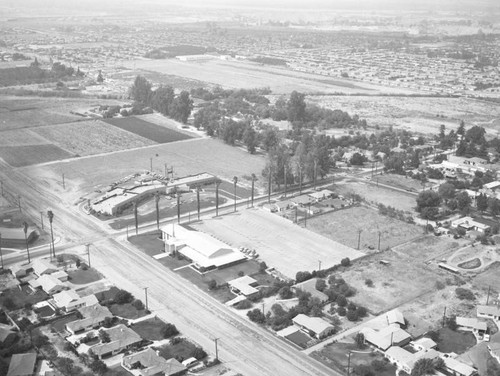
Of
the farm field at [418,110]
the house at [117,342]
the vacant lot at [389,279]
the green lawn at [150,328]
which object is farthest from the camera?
the farm field at [418,110]

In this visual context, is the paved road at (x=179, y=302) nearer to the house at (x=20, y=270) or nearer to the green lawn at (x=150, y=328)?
the green lawn at (x=150, y=328)

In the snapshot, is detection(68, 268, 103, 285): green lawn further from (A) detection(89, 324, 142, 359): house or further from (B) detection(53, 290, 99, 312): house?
(A) detection(89, 324, 142, 359): house

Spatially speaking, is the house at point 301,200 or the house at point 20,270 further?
the house at point 301,200

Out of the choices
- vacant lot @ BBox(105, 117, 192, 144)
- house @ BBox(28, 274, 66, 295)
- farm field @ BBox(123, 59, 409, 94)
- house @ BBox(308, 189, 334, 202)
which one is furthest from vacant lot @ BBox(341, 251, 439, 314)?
farm field @ BBox(123, 59, 409, 94)

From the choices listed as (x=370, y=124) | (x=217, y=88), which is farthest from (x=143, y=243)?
(x=217, y=88)

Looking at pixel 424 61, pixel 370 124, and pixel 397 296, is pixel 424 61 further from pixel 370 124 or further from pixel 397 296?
pixel 397 296

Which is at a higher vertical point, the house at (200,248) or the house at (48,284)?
the house at (200,248)

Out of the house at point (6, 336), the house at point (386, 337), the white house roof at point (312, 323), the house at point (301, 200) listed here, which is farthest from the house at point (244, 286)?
the house at point (301, 200)
